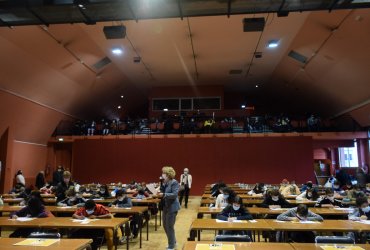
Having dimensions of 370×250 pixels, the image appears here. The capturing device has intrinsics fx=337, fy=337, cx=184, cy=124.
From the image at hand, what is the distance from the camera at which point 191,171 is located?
17.8 m

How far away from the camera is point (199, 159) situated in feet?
58.6

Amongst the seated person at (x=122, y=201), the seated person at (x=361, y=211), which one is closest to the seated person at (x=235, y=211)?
the seated person at (x=361, y=211)

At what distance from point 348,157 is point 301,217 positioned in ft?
61.1

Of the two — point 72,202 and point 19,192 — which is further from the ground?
point 72,202

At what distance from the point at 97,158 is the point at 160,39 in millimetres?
7775

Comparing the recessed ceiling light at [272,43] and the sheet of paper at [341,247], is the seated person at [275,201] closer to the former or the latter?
the sheet of paper at [341,247]

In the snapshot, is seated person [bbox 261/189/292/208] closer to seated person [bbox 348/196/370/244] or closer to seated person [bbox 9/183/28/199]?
seated person [bbox 348/196/370/244]

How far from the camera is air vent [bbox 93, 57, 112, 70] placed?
1645 cm

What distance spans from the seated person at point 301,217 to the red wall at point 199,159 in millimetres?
12212

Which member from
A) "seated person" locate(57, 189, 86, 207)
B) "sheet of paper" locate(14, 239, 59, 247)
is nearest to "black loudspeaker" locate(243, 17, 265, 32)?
"seated person" locate(57, 189, 86, 207)

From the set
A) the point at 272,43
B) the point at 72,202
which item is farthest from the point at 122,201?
the point at 272,43

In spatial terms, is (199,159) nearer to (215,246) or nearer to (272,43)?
(272,43)

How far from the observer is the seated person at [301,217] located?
527cm

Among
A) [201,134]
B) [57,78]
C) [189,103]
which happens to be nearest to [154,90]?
[189,103]
